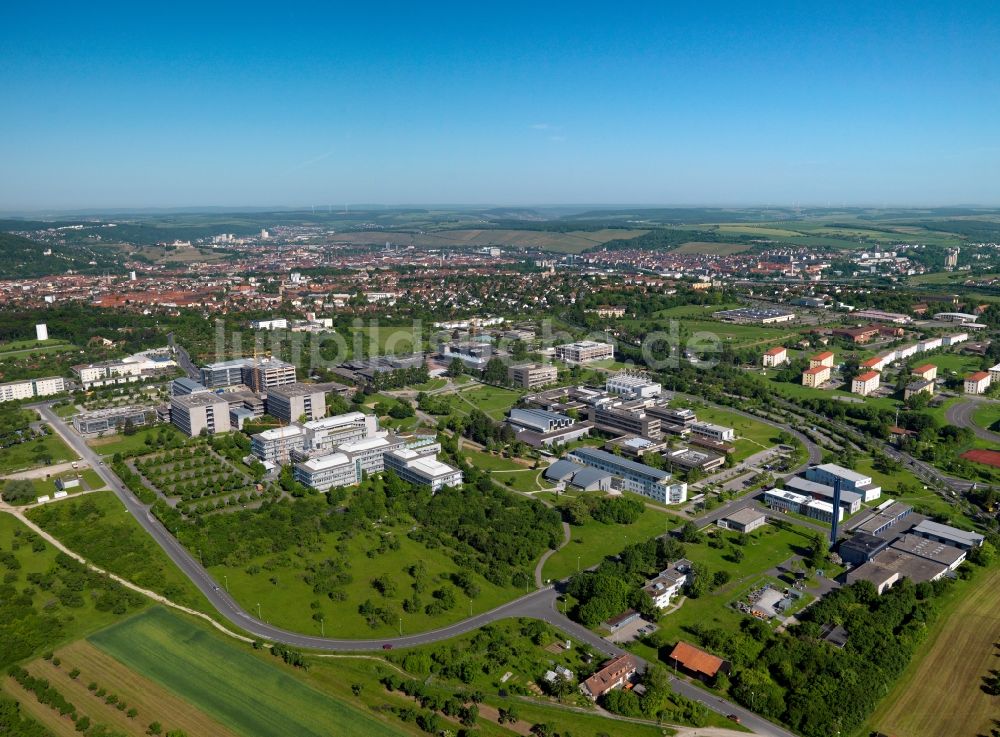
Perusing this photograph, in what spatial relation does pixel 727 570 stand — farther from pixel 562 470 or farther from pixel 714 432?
pixel 714 432

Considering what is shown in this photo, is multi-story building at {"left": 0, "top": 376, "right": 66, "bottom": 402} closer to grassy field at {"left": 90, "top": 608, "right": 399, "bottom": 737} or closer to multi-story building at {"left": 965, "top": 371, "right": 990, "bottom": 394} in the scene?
grassy field at {"left": 90, "top": 608, "right": 399, "bottom": 737}

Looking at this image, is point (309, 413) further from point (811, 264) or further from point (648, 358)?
point (811, 264)

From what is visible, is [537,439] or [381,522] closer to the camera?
[381,522]

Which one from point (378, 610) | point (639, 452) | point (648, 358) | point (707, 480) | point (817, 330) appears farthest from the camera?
point (817, 330)

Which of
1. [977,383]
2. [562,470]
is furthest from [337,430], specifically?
[977,383]

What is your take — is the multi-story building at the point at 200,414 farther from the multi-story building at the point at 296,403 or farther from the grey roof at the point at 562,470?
the grey roof at the point at 562,470

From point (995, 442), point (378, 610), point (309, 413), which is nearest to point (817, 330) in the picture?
point (995, 442)

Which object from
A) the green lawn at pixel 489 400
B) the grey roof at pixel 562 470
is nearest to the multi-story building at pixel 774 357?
the green lawn at pixel 489 400
